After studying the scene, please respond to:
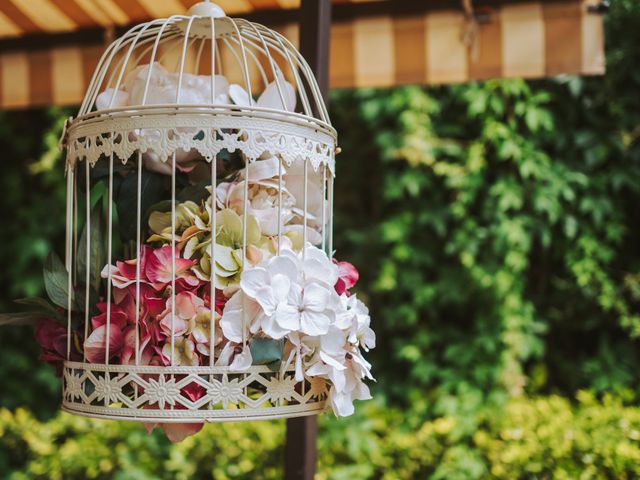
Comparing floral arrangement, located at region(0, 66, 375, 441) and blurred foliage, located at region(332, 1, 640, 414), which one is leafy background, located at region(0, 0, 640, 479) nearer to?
blurred foliage, located at region(332, 1, 640, 414)

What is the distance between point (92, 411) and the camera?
861mm

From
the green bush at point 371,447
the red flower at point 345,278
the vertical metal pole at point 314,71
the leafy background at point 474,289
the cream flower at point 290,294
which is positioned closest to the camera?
the cream flower at point 290,294

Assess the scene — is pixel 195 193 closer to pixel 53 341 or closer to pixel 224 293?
pixel 224 293

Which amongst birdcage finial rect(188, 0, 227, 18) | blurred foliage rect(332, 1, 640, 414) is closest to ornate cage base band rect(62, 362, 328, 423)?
birdcage finial rect(188, 0, 227, 18)

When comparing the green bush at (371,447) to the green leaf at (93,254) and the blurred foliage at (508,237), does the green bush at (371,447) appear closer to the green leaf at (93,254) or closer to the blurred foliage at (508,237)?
the blurred foliage at (508,237)

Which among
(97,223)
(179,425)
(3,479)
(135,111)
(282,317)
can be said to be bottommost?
(3,479)

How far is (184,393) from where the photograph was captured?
0.83 m

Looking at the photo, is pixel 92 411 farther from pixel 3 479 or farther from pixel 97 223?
pixel 3 479

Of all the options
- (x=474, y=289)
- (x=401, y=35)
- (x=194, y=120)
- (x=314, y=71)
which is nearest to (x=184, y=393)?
(x=194, y=120)

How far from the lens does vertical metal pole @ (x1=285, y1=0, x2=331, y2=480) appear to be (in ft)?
4.36

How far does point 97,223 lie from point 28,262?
213 centimetres

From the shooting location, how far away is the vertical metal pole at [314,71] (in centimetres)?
133

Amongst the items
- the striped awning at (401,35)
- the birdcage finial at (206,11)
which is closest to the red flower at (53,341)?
the birdcage finial at (206,11)

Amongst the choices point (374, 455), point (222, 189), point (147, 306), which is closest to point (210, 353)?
point (147, 306)
